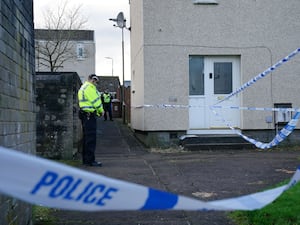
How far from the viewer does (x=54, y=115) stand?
975cm

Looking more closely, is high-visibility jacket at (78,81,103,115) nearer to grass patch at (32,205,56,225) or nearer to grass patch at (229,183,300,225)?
grass patch at (32,205,56,225)

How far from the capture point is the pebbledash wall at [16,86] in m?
3.56

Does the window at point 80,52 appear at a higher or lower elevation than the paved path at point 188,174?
higher

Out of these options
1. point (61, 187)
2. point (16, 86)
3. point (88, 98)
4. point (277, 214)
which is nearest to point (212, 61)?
point (88, 98)

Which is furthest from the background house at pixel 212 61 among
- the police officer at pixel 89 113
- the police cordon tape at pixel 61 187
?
the police cordon tape at pixel 61 187

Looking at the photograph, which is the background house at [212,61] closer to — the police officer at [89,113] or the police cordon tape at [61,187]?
the police officer at [89,113]

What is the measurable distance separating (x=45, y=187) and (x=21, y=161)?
138mm

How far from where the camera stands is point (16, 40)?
4082mm

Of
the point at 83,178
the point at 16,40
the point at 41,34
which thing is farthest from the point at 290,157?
the point at 41,34

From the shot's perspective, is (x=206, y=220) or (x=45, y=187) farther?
(x=206, y=220)

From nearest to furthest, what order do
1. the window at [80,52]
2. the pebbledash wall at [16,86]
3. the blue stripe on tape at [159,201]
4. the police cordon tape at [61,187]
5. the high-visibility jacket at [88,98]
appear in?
the police cordon tape at [61,187], the blue stripe on tape at [159,201], the pebbledash wall at [16,86], the high-visibility jacket at [88,98], the window at [80,52]

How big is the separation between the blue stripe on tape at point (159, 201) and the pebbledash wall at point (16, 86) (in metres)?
1.98

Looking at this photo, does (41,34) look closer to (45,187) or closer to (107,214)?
(107,214)

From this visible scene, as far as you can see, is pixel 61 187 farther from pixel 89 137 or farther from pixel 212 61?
pixel 212 61
